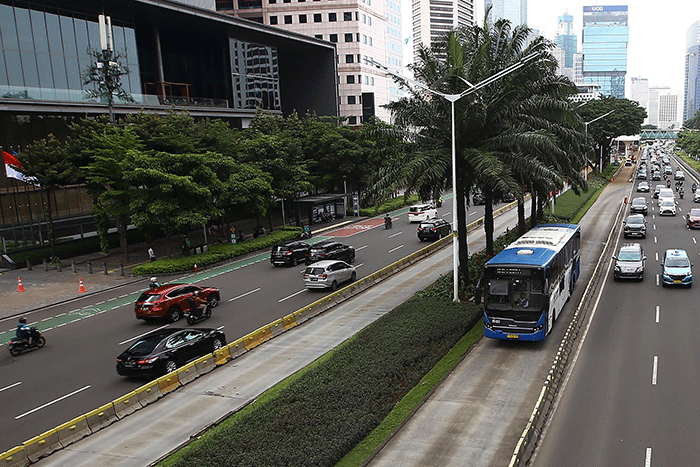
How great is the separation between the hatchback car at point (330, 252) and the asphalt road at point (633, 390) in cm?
1590

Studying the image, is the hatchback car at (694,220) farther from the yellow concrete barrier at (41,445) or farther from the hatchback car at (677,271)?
the yellow concrete barrier at (41,445)

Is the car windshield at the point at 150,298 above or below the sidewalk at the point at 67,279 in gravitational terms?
above

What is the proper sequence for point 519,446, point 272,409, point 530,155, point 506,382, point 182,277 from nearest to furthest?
1. point 519,446
2. point 272,409
3. point 506,382
4. point 530,155
5. point 182,277

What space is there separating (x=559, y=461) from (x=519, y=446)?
4.23 feet

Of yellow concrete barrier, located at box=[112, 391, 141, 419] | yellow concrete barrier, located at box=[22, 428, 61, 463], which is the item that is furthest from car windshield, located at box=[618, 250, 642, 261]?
yellow concrete barrier, located at box=[22, 428, 61, 463]

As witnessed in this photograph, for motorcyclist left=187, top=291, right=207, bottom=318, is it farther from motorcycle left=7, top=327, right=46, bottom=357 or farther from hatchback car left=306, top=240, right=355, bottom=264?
hatchback car left=306, top=240, right=355, bottom=264

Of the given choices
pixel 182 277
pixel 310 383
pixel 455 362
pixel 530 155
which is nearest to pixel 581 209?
pixel 530 155

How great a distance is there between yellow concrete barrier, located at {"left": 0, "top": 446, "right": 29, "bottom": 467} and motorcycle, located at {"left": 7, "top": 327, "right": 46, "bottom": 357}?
1044 centimetres

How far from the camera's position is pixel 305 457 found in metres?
12.4

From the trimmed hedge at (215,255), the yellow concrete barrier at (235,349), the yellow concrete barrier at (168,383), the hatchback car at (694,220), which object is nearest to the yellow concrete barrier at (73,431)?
the yellow concrete barrier at (168,383)

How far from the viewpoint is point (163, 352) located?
1912 cm

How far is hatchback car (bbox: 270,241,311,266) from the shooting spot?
3788cm

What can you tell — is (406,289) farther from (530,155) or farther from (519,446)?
(519,446)

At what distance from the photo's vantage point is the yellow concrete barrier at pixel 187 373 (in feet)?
61.2
